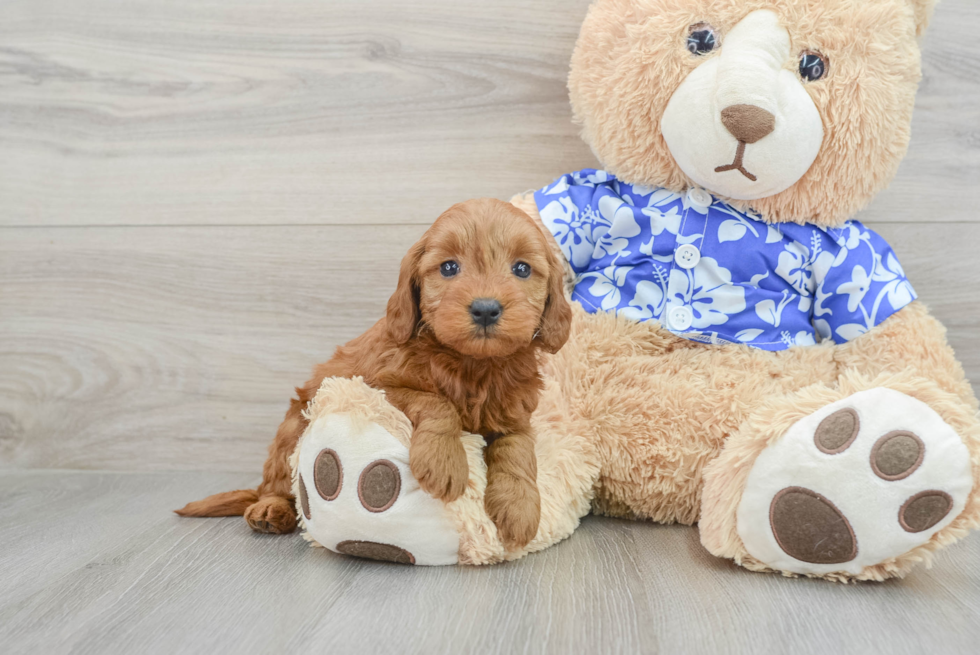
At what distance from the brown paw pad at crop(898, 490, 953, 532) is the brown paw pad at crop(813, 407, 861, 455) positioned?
9cm

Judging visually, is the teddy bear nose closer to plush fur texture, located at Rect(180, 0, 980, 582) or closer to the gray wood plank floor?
plush fur texture, located at Rect(180, 0, 980, 582)

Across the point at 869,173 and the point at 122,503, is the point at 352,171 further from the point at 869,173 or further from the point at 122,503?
the point at 869,173

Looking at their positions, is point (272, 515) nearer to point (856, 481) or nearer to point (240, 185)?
point (240, 185)

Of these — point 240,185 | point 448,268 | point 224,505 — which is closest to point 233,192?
point 240,185

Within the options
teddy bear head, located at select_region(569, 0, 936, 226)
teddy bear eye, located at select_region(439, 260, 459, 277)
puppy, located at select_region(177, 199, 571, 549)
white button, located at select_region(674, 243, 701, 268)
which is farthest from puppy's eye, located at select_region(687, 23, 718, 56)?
teddy bear eye, located at select_region(439, 260, 459, 277)

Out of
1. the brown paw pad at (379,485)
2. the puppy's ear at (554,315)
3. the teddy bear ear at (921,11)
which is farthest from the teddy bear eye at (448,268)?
the teddy bear ear at (921,11)

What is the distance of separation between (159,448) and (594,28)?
3.84ft

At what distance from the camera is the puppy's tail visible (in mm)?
1188

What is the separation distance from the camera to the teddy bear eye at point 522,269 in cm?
90

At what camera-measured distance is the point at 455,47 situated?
1399 mm

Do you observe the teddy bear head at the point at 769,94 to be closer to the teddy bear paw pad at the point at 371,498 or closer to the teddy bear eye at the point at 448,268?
the teddy bear eye at the point at 448,268

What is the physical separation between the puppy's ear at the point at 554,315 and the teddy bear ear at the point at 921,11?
2.30 feet

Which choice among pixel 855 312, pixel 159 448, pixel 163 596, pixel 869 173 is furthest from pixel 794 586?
pixel 159 448

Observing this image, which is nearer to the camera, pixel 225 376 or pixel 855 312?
pixel 855 312
